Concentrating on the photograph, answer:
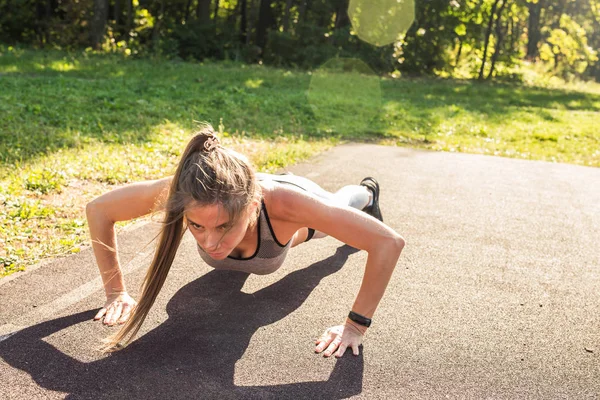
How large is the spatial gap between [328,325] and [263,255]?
1.63 feet

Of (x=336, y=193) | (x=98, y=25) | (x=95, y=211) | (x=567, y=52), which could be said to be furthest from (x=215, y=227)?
(x=567, y=52)

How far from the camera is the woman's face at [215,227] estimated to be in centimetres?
246

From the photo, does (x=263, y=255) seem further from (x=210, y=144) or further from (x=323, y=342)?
(x=210, y=144)

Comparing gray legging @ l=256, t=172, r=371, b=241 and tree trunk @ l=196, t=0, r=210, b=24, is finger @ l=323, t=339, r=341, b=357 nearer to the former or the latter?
gray legging @ l=256, t=172, r=371, b=241

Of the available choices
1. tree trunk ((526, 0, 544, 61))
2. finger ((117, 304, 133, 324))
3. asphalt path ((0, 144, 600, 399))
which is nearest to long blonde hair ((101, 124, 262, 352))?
asphalt path ((0, 144, 600, 399))

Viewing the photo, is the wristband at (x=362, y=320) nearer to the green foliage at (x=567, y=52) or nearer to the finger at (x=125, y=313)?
the finger at (x=125, y=313)

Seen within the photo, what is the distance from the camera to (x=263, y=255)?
3166 mm

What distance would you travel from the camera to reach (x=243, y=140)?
317 inches

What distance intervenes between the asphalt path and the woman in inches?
5.1

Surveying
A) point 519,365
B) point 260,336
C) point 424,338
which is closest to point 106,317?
point 260,336

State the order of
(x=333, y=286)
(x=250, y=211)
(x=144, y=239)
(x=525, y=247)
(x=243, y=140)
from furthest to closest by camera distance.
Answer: (x=243, y=140)
(x=525, y=247)
(x=144, y=239)
(x=333, y=286)
(x=250, y=211)

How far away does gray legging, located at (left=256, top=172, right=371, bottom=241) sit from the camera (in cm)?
334

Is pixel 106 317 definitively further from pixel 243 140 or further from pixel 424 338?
pixel 243 140

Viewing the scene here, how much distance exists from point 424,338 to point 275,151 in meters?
4.72
